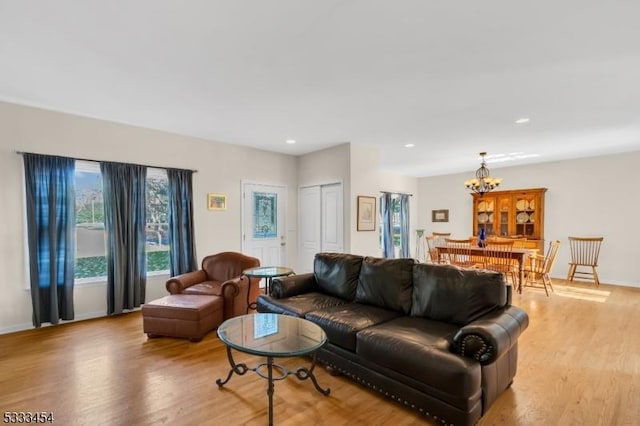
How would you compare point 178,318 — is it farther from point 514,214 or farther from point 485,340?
point 514,214

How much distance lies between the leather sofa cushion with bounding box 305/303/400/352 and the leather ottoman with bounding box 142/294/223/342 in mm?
1291

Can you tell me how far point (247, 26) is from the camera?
2.04 metres

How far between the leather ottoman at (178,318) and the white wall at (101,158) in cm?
125

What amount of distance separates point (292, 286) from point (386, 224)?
5.00m

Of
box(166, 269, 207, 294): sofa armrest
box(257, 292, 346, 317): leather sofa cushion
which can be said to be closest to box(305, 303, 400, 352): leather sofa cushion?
box(257, 292, 346, 317): leather sofa cushion

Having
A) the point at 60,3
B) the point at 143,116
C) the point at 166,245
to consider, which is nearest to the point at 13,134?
the point at 143,116

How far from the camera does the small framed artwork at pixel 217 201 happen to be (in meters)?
4.98

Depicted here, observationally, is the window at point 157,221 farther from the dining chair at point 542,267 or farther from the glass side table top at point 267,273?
the dining chair at point 542,267

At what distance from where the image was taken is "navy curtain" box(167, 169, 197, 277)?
179 inches

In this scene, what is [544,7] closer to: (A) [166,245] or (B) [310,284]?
(B) [310,284]

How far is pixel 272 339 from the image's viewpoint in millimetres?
2107

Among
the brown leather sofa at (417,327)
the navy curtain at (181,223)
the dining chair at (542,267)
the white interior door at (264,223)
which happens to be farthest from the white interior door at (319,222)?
the dining chair at (542,267)

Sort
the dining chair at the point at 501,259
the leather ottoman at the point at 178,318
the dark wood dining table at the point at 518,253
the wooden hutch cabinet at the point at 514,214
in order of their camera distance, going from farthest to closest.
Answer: the wooden hutch cabinet at the point at 514,214
the dining chair at the point at 501,259
the dark wood dining table at the point at 518,253
the leather ottoman at the point at 178,318

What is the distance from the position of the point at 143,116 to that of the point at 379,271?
3463mm
